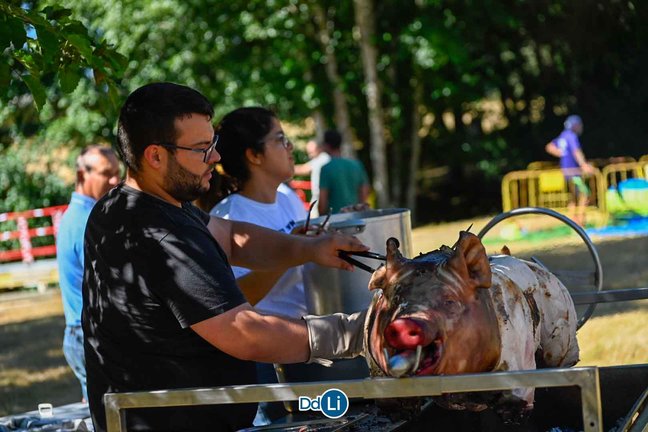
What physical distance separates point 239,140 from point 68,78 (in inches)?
35.4

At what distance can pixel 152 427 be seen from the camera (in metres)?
2.62

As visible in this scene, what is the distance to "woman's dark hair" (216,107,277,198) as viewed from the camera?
4121 mm

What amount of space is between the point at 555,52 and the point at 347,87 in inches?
175

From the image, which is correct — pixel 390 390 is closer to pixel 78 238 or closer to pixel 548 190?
pixel 78 238

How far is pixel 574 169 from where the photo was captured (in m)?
16.7

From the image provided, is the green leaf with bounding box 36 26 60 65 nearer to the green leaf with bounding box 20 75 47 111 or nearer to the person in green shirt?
the green leaf with bounding box 20 75 47 111

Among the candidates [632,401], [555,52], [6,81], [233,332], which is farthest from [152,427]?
[555,52]

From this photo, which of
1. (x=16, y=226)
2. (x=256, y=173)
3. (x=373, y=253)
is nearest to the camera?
(x=373, y=253)

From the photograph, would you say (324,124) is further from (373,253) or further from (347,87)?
(373,253)

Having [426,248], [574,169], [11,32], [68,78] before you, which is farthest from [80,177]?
[574,169]

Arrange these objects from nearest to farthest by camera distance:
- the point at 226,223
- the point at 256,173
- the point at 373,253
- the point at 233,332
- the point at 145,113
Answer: the point at 233,332 → the point at 145,113 → the point at 373,253 → the point at 226,223 → the point at 256,173

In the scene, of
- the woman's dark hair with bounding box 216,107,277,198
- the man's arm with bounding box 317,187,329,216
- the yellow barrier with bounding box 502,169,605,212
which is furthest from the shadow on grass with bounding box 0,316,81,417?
the yellow barrier with bounding box 502,169,605,212

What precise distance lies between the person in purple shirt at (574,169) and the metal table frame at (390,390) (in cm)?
1437

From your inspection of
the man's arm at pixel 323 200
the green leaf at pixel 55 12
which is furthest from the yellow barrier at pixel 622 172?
the green leaf at pixel 55 12
